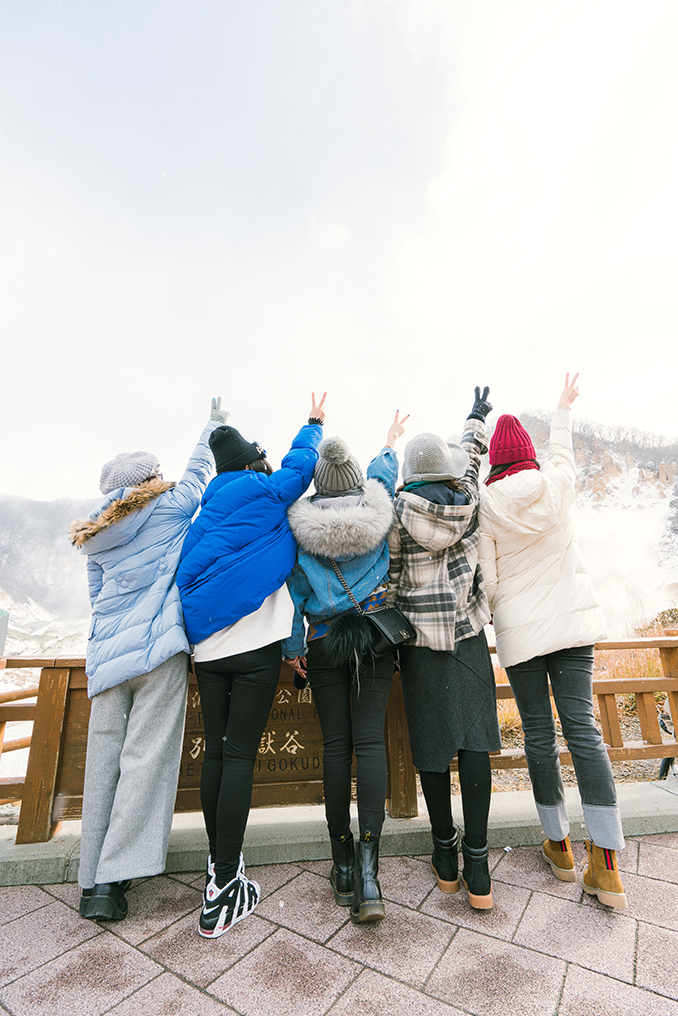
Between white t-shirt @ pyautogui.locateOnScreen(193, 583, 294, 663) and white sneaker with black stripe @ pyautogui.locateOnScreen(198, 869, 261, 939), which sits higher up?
white t-shirt @ pyautogui.locateOnScreen(193, 583, 294, 663)

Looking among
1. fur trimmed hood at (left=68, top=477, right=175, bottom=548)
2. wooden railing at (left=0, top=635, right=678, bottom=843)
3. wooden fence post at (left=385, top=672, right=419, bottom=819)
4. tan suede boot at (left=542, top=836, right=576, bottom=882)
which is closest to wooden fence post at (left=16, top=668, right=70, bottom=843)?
wooden railing at (left=0, top=635, right=678, bottom=843)

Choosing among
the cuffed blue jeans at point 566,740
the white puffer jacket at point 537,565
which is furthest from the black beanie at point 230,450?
the cuffed blue jeans at point 566,740

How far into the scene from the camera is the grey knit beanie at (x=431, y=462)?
2016 millimetres

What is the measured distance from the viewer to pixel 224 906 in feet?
5.73

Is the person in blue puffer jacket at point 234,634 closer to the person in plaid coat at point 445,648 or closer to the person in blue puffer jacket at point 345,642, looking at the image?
the person in blue puffer jacket at point 345,642

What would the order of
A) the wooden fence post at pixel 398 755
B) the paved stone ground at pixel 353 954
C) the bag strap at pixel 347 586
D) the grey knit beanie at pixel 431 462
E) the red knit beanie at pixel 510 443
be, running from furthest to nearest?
the wooden fence post at pixel 398 755 → the red knit beanie at pixel 510 443 → the grey knit beanie at pixel 431 462 → the bag strap at pixel 347 586 → the paved stone ground at pixel 353 954

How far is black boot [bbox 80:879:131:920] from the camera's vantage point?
1.78 m

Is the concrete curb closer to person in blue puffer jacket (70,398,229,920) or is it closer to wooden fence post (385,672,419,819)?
wooden fence post (385,672,419,819)

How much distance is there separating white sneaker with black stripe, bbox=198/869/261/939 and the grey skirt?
0.78 meters

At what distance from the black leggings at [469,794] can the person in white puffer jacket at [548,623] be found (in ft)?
1.04

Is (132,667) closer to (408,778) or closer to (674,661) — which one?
(408,778)

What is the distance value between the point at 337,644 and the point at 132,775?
941mm

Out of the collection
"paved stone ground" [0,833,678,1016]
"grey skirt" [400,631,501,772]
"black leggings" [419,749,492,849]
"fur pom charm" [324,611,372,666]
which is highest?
"fur pom charm" [324,611,372,666]

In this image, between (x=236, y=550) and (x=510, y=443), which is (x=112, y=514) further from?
(x=510, y=443)
